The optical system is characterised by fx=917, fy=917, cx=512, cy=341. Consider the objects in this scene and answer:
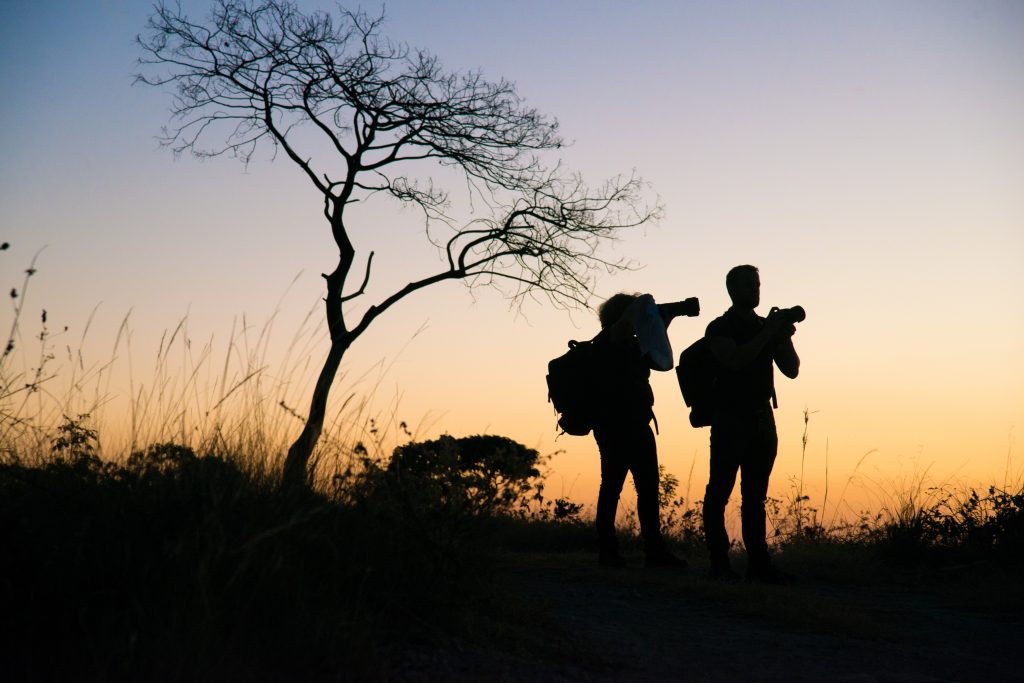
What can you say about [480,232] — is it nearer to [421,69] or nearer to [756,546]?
[421,69]

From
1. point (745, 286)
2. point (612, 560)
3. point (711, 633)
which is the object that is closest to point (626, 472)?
point (612, 560)

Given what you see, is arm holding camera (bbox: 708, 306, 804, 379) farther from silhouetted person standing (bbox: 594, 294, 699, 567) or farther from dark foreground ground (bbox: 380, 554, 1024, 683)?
dark foreground ground (bbox: 380, 554, 1024, 683)

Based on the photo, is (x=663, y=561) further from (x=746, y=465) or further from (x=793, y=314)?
(x=793, y=314)

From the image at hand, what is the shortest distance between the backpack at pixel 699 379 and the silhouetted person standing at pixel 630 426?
0.35 meters

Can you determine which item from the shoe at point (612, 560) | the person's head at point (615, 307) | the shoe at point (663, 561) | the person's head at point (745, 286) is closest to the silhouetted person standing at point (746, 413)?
the person's head at point (745, 286)

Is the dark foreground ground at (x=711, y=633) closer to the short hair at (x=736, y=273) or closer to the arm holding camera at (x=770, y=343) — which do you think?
the arm holding camera at (x=770, y=343)

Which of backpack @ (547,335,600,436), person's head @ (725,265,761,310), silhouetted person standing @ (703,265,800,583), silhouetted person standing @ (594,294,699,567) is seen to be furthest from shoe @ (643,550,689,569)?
person's head @ (725,265,761,310)

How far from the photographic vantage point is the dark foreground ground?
4098 millimetres

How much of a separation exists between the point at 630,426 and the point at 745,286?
55.1 inches

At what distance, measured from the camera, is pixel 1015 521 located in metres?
8.45

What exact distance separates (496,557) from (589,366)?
107 inches

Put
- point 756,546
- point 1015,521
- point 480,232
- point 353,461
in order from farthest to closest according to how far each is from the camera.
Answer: point 480,232
point 1015,521
point 756,546
point 353,461

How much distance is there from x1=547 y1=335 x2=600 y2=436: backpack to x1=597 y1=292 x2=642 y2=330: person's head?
0.23 meters

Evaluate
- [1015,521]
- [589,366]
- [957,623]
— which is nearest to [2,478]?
[589,366]
